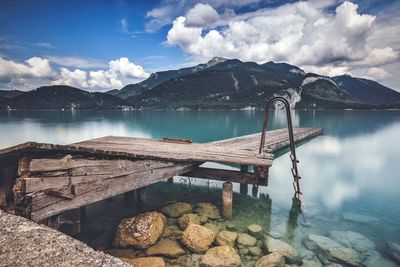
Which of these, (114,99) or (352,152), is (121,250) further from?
(114,99)

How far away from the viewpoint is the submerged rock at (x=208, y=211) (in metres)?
8.52

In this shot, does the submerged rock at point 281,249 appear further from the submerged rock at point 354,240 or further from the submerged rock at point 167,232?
the submerged rock at point 167,232

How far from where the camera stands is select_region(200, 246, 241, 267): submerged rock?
5809 mm

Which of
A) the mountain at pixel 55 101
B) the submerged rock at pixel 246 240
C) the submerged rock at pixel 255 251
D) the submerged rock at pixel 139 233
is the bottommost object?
the submerged rock at pixel 255 251

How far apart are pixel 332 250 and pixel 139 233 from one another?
204 inches

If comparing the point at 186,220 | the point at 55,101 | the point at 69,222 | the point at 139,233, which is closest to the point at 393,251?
the point at 186,220

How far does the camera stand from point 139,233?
251 inches

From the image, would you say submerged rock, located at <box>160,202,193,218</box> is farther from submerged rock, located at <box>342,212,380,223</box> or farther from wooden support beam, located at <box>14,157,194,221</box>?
submerged rock, located at <box>342,212,380,223</box>

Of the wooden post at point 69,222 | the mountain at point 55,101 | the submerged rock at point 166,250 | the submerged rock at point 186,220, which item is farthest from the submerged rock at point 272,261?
the mountain at point 55,101

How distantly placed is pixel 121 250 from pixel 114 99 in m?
203

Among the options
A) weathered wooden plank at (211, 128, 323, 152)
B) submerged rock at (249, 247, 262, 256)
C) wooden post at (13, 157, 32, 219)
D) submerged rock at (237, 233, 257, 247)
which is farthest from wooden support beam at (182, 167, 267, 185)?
wooden post at (13, 157, 32, 219)

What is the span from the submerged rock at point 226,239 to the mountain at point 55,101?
18335cm

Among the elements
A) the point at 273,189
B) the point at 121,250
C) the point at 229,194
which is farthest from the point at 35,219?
the point at 273,189

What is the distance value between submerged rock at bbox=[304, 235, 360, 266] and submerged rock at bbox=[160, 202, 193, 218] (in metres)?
3.84
